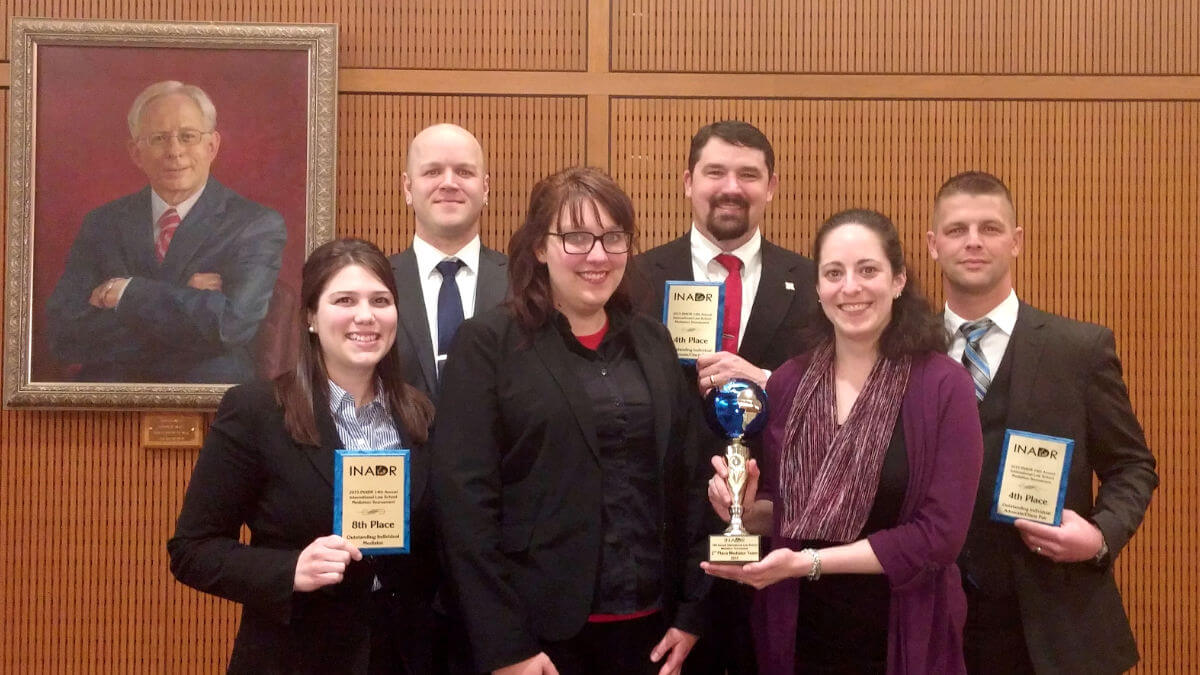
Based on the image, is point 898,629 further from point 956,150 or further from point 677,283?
point 956,150

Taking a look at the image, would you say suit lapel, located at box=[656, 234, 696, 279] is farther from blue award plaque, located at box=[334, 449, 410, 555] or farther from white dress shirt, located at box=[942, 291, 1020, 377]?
blue award plaque, located at box=[334, 449, 410, 555]

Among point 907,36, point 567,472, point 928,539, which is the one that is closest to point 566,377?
point 567,472

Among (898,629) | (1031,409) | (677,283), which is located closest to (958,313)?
(1031,409)

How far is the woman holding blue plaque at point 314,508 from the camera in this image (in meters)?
2.27

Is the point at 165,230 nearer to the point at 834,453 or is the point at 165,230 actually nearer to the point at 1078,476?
the point at 834,453

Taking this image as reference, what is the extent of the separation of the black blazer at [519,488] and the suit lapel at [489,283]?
82cm

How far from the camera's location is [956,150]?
402 centimetres

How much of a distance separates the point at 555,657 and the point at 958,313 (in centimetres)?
162

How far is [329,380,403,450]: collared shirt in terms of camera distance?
2.40 m

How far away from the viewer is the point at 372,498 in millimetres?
2201

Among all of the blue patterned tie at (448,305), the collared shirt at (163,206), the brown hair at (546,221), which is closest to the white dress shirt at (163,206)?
the collared shirt at (163,206)

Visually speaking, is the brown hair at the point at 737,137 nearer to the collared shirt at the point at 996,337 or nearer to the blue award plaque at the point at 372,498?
the collared shirt at the point at 996,337

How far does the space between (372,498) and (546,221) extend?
2.53ft

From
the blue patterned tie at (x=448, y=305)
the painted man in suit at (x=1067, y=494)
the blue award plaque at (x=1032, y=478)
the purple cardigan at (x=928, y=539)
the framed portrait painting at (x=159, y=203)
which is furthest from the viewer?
the framed portrait painting at (x=159, y=203)
